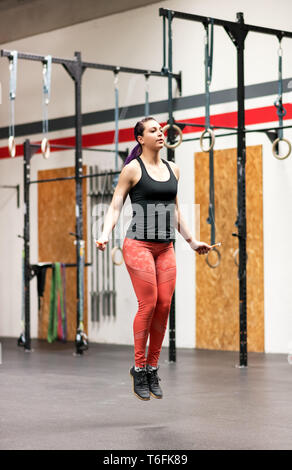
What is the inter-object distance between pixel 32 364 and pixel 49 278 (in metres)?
3.12

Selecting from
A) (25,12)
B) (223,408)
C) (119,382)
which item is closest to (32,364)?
(119,382)

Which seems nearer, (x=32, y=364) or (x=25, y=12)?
(x=32, y=364)

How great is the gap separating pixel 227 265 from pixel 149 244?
4.53 meters

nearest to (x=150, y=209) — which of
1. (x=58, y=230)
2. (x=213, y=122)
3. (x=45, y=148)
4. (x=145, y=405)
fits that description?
(x=145, y=405)

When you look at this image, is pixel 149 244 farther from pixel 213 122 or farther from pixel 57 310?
pixel 57 310

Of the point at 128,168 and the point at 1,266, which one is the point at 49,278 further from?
the point at 128,168

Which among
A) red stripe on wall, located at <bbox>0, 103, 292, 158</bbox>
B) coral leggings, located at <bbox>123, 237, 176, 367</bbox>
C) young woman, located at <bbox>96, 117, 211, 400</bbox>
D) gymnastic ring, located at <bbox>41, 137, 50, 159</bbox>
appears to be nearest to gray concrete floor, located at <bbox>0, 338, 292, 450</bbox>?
young woman, located at <bbox>96, 117, 211, 400</bbox>

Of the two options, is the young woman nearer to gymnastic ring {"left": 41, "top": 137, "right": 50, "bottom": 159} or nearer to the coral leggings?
the coral leggings

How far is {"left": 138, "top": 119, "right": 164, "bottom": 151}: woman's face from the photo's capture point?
4547mm

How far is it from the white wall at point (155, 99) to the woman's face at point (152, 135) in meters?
4.05

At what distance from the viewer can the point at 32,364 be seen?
307 inches

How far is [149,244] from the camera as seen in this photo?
14.7 ft

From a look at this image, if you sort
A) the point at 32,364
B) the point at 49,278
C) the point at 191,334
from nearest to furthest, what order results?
the point at 32,364 → the point at 191,334 → the point at 49,278
